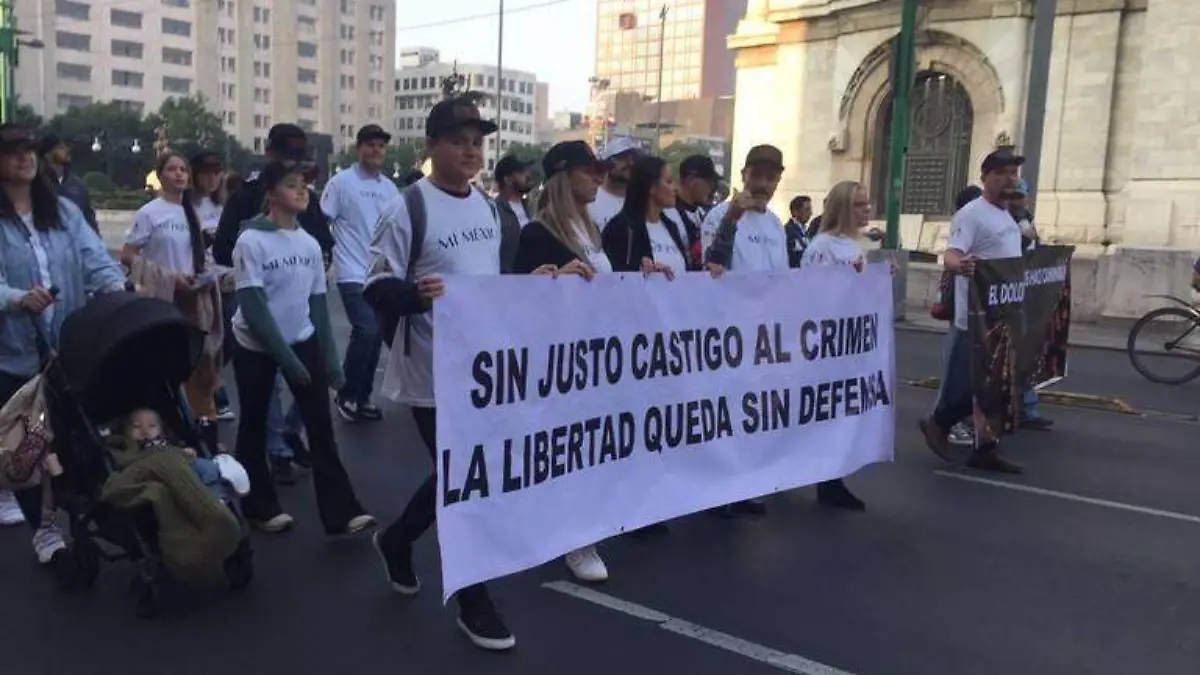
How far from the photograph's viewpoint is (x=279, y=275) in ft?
17.2

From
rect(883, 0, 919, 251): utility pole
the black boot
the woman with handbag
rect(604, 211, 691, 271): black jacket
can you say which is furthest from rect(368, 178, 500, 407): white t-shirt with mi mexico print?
rect(883, 0, 919, 251): utility pole

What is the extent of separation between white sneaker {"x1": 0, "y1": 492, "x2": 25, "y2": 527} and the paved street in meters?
0.12

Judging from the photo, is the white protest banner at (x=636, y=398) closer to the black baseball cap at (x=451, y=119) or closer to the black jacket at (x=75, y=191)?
the black baseball cap at (x=451, y=119)

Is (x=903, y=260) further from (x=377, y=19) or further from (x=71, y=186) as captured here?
(x=377, y=19)

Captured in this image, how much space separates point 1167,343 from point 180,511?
9883 mm

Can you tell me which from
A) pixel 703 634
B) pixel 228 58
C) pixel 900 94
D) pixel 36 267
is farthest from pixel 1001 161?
pixel 228 58

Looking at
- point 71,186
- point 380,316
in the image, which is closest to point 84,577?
point 380,316

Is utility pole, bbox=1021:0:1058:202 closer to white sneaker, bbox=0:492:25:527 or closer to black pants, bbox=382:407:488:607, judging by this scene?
black pants, bbox=382:407:488:607

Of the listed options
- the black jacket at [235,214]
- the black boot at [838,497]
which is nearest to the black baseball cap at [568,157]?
the black jacket at [235,214]

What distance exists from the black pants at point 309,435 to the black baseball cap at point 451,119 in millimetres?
1584

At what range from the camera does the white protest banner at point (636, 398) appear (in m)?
3.89

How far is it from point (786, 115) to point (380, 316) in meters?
23.8

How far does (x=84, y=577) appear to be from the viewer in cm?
450

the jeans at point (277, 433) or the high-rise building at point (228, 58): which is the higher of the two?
the high-rise building at point (228, 58)
